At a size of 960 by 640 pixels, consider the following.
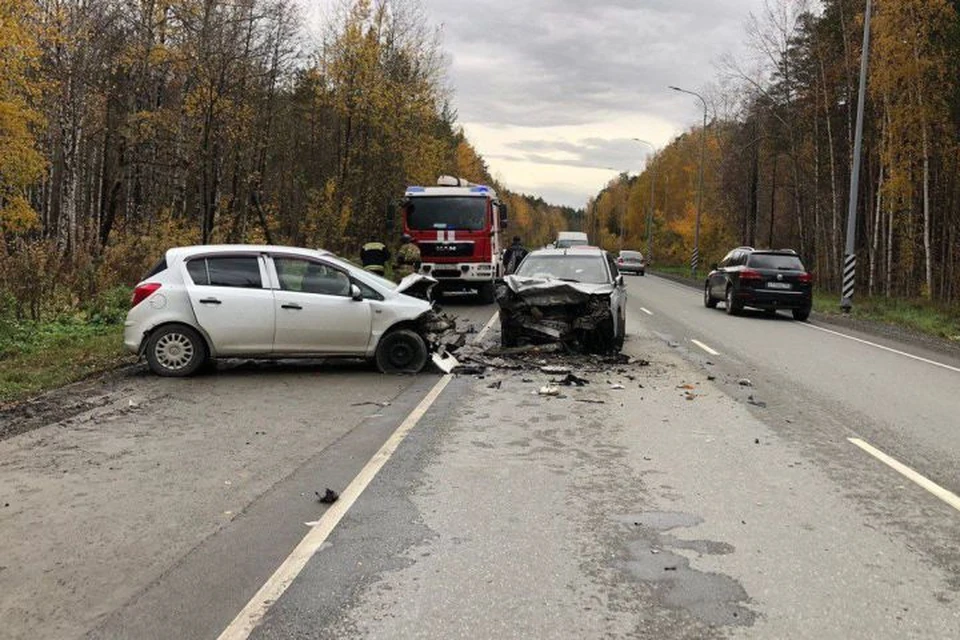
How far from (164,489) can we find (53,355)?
6.81 metres

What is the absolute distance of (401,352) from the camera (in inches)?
425

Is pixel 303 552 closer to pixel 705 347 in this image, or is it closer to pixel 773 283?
pixel 705 347

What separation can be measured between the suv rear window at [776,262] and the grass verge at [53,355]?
16.0 metres

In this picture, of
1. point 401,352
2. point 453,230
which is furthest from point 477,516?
point 453,230

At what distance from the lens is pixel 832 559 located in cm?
443

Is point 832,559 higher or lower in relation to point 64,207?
lower

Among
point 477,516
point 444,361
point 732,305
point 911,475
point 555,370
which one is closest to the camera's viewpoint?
point 477,516

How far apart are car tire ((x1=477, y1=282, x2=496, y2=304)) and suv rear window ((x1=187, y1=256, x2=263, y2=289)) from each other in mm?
12317

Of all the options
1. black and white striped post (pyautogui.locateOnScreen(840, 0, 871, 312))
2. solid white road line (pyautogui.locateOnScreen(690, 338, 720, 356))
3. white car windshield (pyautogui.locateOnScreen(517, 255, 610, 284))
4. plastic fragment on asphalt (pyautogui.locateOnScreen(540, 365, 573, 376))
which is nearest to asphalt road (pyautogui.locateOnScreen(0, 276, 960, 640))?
plastic fragment on asphalt (pyautogui.locateOnScreen(540, 365, 573, 376))

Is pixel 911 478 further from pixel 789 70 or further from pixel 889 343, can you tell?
pixel 789 70

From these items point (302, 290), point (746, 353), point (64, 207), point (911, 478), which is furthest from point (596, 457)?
point (64, 207)

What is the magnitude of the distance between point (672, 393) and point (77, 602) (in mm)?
7356

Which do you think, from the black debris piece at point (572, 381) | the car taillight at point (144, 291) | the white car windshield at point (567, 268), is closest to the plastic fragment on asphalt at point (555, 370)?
the black debris piece at point (572, 381)

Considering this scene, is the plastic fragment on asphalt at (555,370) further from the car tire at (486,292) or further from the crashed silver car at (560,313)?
the car tire at (486,292)
